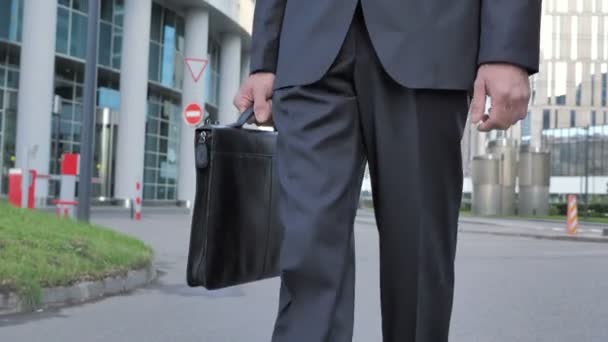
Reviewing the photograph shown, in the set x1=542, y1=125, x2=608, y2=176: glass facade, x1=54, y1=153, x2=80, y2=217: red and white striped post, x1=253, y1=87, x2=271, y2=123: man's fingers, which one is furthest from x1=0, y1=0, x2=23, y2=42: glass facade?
x1=542, y1=125, x2=608, y2=176: glass facade

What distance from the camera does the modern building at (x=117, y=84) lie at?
2477 centimetres

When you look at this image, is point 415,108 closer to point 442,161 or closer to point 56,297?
point 442,161

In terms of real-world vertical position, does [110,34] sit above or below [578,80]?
below

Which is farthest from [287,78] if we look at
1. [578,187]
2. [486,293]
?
[578,187]

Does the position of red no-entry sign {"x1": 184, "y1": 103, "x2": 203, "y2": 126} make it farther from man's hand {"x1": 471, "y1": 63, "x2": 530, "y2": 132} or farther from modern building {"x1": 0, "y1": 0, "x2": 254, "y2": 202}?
man's hand {"x1": 471, "y1": 63, "x2": 530, "y2": 132}

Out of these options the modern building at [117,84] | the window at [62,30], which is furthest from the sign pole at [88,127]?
the window at [62,30]

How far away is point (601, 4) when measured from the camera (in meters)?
81.9

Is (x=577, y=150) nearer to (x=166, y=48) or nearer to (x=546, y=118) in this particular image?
(x=546, y=118)

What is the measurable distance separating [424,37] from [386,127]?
0.26 m

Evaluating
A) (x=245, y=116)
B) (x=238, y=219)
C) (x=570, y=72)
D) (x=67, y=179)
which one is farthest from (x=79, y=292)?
(x=570, y=72)

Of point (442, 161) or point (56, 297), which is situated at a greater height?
point (442, 161)

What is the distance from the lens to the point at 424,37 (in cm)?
A: 203

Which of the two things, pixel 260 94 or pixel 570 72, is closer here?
pixel 260 94

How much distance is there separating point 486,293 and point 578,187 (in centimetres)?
6806
